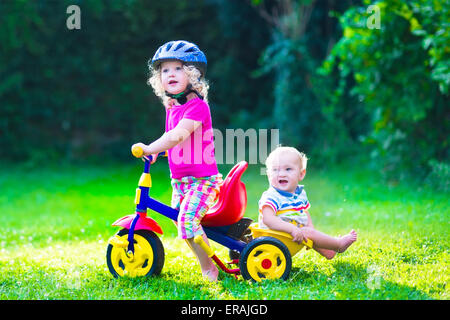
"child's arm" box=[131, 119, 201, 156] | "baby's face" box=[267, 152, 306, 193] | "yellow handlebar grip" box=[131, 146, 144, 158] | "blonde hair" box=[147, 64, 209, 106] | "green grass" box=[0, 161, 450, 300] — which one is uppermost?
"blonde hair" box=[147, 64, 209, 106]

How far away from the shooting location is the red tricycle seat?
3.34 metres

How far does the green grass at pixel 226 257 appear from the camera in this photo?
10.1 feet

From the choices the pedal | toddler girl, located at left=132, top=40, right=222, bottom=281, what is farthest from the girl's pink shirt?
the pedal

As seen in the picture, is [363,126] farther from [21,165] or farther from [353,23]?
[21,165]

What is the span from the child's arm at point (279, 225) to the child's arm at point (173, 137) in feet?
2.11

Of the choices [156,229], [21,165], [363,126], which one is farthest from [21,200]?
[363,126]

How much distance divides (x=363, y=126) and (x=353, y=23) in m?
2.99

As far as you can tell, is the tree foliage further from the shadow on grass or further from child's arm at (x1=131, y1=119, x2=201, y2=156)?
child's arm at (x1=131, y1=119, x2=201, y2=156)

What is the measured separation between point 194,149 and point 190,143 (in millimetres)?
45

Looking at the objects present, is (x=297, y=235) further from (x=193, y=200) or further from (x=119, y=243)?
(x=119, y=243)

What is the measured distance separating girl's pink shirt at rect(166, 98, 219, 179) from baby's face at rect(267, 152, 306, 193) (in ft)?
1.24

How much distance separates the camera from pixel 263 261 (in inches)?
127

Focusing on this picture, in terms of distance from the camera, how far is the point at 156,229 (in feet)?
11.0

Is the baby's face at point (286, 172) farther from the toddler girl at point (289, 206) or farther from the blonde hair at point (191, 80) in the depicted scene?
the blonde hair at point (191, 80)
